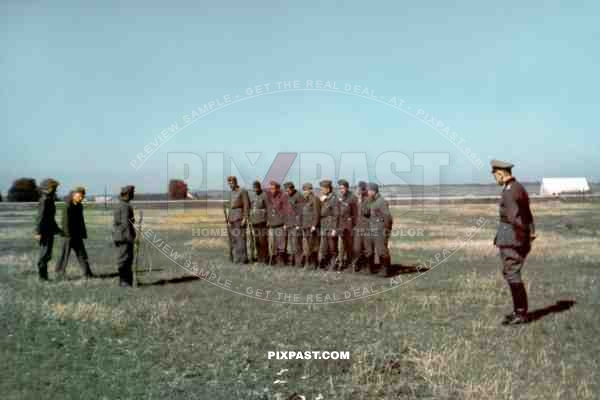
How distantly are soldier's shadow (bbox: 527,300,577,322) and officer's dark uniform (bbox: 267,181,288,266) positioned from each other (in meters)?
6.87

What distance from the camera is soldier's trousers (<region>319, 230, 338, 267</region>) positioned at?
13.6 meters

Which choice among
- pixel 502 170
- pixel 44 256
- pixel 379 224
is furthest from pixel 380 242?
pixel 44 256

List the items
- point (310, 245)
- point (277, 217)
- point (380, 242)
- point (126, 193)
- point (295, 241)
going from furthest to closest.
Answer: point (277, 217), point (295, 241), point (310, 245), point (380, 242), point (126, 193)

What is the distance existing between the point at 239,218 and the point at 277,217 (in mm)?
1019

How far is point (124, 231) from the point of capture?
11234mm

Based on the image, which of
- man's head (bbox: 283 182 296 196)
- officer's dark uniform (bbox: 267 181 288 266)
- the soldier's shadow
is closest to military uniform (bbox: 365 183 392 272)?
man's head (bbox: 283 182 296 196)

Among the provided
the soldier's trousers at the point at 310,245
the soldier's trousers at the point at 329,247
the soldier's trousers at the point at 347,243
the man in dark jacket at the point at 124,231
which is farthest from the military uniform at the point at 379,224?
the man in dark jacket at the point at 124,231

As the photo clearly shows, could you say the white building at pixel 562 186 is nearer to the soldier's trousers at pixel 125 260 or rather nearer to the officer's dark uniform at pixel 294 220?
the officer's dark uniform at pixel 294 220

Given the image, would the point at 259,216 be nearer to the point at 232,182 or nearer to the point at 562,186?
the point at 232,182

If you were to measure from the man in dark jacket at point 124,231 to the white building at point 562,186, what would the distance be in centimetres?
6982

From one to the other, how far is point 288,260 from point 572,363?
361 inches

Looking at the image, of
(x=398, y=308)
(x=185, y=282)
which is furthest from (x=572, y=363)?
(x=185, y=282)

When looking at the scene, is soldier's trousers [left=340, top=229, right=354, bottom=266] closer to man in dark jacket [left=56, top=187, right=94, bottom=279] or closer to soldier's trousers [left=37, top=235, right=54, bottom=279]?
man in dark jacket [left=56, top=187, right=94, bottom=279]

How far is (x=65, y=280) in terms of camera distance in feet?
39.5
